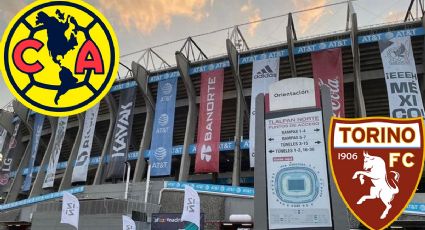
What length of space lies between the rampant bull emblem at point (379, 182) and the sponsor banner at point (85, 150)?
3805 centimetres

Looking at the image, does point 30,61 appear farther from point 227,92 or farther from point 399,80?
point 227,92

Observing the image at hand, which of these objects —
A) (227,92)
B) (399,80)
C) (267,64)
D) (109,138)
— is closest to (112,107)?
(109,138)

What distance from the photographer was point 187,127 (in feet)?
133

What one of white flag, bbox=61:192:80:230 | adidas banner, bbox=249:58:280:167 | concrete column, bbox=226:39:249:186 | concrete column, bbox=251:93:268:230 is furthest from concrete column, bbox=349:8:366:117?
concrete column, bbox=251:93:268:230

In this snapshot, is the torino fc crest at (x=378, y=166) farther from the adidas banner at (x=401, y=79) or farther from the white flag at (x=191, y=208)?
the adidas banner at (x=401, y=79)

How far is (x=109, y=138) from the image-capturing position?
44.2 m

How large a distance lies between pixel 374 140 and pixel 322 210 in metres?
1.89

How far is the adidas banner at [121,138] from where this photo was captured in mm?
38562

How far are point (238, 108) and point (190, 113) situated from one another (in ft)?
18.0

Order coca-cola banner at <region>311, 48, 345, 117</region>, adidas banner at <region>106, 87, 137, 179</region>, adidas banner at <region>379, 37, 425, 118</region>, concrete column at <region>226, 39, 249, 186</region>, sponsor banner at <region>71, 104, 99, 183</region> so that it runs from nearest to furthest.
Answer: adidas banner at <region>379, 37, 425, 118</region> < coca-cola banner at <region>311, 48, 345, 117</region> < concrete column at <region>226, 39, 249, 186</region> < adidas banner at <region>106, 87, 137, 179</region> < sponsor banner at <region>71, 104, 99, 183</region>

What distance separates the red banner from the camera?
35.3 meters

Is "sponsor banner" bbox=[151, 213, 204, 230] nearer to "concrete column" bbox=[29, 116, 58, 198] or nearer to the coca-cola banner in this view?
the coca-cola banner

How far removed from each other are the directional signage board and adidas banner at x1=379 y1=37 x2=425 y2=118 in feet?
80.3

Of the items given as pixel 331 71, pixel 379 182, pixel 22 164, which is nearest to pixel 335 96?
pixel 331 71
